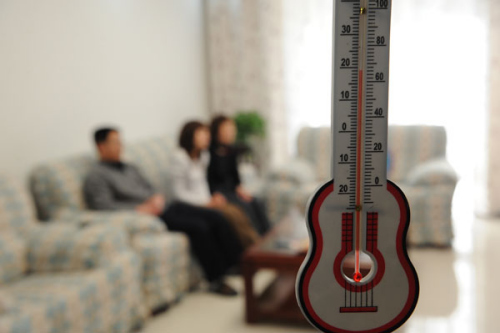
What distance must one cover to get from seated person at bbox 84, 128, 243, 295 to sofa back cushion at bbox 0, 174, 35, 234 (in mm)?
535

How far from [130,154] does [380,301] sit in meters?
3.43

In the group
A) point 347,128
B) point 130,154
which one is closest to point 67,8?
point 130,154

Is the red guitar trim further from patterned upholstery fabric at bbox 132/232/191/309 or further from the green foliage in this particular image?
the green foliage

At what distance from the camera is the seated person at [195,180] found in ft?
12.4

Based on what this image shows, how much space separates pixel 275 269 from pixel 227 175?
1.43m

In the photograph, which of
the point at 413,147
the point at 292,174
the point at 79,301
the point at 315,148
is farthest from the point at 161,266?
the point at 413,147

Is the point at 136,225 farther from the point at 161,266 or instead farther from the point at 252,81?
the point at 252,81

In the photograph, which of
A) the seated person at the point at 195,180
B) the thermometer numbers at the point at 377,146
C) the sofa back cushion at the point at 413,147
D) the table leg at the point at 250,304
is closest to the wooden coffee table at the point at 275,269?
the table leg at the point at 250,304

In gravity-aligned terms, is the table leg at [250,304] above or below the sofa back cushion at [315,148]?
below

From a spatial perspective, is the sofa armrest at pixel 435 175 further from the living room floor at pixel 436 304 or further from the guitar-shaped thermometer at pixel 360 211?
the guitar-shaped thermometer at pixel 360 211

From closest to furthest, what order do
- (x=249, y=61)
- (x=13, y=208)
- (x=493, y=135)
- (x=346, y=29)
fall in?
(x=346, y=29), (x=13, y=208), (x=493, y=135), (x=249, y=61)

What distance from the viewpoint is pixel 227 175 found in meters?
4.24

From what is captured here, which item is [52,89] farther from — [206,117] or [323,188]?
[323,188]

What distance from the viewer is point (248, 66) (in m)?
5.71
